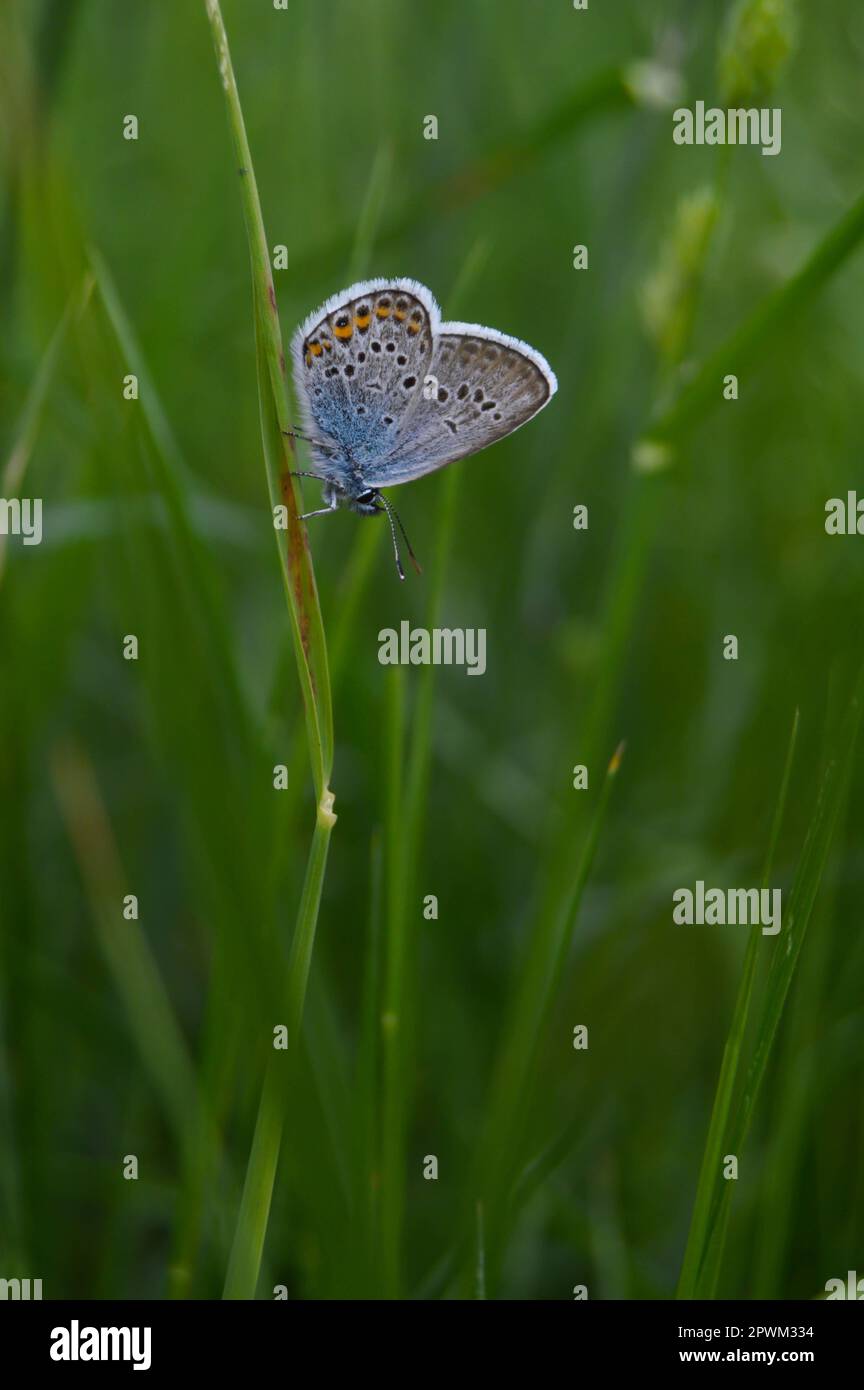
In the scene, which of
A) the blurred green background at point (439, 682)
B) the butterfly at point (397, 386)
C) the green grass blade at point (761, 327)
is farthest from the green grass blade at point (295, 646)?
the green grass blade at point (761, 327)

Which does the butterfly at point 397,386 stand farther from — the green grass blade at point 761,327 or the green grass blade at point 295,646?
the green grass blade at point 295,646

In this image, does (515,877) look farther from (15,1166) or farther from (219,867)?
(219,867)

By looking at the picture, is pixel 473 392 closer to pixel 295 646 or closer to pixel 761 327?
pixel 761 327

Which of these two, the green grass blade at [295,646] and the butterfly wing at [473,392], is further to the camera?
the butterfly wing at [473,392]

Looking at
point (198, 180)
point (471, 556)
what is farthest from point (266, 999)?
point (198, 180)

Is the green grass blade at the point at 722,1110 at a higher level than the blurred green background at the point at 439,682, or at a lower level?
lower

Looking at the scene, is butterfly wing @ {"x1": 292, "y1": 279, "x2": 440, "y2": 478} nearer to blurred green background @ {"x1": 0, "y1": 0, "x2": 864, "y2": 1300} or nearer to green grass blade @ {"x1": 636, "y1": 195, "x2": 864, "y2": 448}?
blurred green background @ {"x1": 0, "y1": 0, "x2": 864, "y2": 1300}

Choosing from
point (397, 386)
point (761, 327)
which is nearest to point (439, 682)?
point (397, 386)

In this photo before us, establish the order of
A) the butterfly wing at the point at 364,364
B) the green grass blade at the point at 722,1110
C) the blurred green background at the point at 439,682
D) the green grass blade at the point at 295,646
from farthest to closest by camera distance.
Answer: the butterfly wing at the point at 364,364, the blurred green background at the point at 439,682, the green grass blade at the point at 722,1110, the green grass blade at the point at 295,646

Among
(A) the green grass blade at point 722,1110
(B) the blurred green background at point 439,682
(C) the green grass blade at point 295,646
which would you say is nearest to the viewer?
(C) the green grass blade at point 295,646
